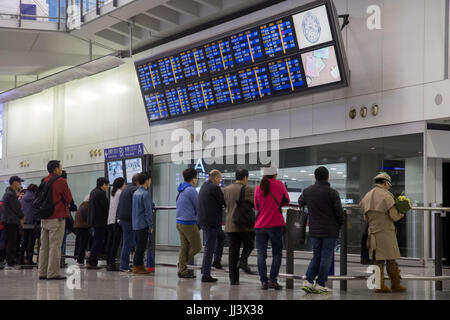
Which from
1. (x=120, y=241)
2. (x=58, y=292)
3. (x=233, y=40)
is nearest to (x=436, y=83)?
(x=233, y=40)

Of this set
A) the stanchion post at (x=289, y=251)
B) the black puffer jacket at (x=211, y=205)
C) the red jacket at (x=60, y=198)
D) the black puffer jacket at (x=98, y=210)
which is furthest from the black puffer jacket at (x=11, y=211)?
the stanchion post at (x=289, y=251)

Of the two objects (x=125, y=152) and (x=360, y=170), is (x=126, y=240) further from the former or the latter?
(x=125, y=152)

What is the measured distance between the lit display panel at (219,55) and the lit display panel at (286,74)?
4.51ft

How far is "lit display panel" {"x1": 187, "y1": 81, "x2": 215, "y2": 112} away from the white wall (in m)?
0.56

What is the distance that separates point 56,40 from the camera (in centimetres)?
1909

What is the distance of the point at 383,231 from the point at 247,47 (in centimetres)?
730

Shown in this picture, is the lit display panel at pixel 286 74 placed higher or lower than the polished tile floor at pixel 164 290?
higher

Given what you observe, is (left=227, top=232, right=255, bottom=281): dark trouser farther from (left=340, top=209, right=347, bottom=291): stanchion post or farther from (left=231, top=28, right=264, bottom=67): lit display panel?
(left=231, top=28, right=264, bottom=67): lit display panel

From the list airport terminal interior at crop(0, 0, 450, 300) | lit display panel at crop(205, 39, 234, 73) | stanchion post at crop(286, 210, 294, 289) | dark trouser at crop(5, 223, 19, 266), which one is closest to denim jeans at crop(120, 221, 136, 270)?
airport terminal interior at crop(0, 0, 450, 300)

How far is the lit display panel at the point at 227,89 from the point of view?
49.0 feet

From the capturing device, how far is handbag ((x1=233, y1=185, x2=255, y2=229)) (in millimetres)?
8531

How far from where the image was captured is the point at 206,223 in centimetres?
892

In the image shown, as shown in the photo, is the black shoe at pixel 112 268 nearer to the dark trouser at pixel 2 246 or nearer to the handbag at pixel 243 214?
the dark trouser at pixel 2 246
